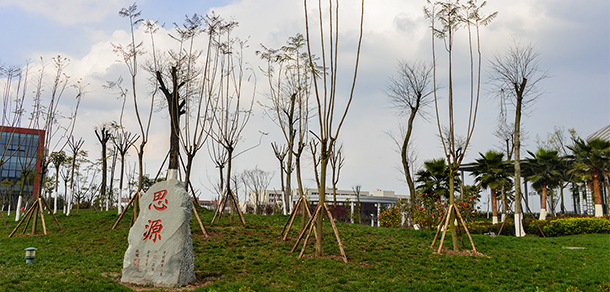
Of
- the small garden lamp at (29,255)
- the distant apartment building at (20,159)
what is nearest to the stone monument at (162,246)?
the small garden lamp at (29,255)

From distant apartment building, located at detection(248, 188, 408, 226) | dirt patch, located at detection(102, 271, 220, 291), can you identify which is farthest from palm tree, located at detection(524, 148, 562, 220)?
dirt patch, located at detection(102, 271, 220, 291)

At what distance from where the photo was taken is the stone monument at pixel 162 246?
7324 mm

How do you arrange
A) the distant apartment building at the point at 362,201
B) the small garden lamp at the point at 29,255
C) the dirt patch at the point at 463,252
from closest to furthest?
the small garden lamp at the point at 29,255
the dirt patch at the point at 463,252
the distant apartment building at the point at 362,201

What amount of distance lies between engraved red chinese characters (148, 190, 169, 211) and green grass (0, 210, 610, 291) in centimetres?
154

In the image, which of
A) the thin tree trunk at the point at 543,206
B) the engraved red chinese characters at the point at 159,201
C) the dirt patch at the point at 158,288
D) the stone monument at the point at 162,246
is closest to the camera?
the dirt patch at the point at 158,288

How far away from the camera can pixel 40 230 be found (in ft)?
45.2

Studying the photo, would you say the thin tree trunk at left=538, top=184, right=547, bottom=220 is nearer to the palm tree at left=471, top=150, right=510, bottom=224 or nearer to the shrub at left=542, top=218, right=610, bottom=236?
the palm tree at left=471, top=150, right=510, bottom=224

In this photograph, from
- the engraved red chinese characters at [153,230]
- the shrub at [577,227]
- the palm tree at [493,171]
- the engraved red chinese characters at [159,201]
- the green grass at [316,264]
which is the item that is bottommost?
the green grass at [316,264]

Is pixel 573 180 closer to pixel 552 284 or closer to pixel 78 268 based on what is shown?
pixel 552 284

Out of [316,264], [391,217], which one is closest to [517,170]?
[391,217]

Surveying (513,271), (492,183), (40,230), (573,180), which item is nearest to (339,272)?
(513,271)

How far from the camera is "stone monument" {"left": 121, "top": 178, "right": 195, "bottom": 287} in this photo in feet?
24.0

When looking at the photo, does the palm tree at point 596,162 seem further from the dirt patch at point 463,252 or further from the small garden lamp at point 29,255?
the small garden lamp at point 29,255

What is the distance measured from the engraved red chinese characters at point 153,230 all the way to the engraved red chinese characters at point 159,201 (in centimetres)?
27
